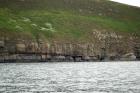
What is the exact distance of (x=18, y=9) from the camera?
19375cm

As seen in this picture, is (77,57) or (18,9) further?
(18,9)

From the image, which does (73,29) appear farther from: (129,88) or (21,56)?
(129,88)

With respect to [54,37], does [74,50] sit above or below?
below

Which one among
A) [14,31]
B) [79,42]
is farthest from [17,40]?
[79,42]

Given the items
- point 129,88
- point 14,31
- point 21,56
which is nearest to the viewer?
point 129,88

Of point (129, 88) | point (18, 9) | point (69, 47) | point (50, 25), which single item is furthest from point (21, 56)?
point (129, 88)

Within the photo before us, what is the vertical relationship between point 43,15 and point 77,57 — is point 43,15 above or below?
above

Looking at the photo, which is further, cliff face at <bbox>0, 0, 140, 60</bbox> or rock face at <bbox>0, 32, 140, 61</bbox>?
cliff face at <bbox>0, 0, 140, 60</bbox>

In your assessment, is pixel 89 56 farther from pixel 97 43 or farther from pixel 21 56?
pixel 21 56

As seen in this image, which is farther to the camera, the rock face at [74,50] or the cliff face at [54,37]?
the cliff face at [54,37]

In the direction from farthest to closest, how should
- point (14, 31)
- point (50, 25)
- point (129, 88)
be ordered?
1. point (50, 25)
2. point (14, 31)
3. point (129, 88)

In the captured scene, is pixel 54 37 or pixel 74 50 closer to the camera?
pixel 74 50

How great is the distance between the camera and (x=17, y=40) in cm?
15025

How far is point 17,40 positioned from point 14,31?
7394 mm
